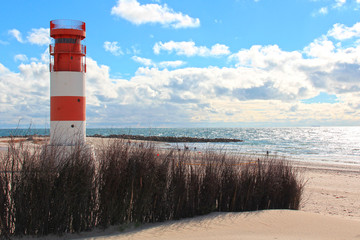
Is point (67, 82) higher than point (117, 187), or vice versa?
point (67, 82)

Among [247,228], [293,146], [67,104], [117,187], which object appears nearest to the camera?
→ [117,187]

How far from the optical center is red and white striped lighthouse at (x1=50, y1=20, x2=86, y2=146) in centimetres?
1294

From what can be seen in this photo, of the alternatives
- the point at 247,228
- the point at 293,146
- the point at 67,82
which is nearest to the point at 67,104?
A: the point at 67,82

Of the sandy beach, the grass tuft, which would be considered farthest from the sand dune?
the grass tuft

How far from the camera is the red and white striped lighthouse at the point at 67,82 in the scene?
509 inches

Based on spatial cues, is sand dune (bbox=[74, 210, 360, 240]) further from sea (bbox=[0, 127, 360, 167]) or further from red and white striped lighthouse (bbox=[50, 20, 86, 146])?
red and white striped lighthouse (bbox=[50, 20, 86, 146])

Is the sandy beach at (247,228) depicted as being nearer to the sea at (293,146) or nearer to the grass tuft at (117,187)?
the grass tuft at (117,187)

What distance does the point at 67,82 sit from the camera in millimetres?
13125

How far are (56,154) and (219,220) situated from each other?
137 inches

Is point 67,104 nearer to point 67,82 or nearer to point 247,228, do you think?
point 67,82

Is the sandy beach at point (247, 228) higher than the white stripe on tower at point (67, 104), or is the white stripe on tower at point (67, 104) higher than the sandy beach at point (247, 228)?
the white stripe on tower at point (67, 104)

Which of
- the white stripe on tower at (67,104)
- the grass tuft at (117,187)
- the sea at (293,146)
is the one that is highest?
the white stripe on tower at (67,104)

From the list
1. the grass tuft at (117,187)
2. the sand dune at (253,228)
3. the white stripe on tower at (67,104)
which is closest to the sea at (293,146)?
the grass tuft at (117,187)

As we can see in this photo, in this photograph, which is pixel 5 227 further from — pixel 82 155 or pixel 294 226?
pixel 294 226
